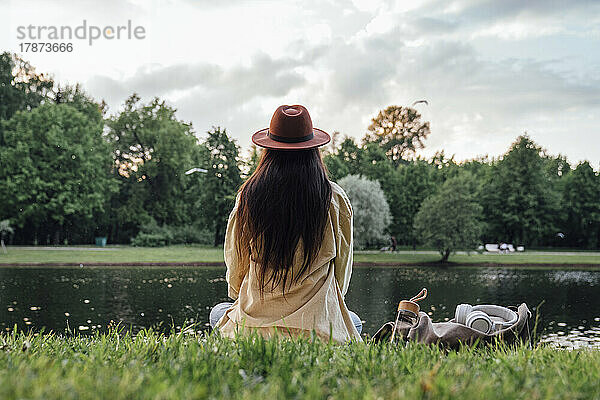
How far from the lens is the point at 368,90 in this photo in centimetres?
4088

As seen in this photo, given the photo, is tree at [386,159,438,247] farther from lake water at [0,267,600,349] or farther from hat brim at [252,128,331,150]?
hat brim at [252,128,331,150]

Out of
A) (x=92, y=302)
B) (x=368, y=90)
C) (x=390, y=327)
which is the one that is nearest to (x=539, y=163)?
(x=368, y=90)

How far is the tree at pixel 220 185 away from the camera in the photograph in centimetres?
3609

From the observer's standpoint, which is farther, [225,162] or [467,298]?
[225,162]

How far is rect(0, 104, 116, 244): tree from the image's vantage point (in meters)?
31.6

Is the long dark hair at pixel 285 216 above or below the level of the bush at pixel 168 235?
above

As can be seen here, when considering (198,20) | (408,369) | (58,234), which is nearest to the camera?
(408,369)

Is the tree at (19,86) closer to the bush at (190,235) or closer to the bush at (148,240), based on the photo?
the bush at (148,240)

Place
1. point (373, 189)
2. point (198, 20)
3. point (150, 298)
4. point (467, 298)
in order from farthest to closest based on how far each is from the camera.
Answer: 1. point (373, 189)
2. point (198, 20)
3. point (467, 298)
4. point (150, 298)

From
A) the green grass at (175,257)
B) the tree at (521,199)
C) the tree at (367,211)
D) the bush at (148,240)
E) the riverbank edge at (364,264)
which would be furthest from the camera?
the tree at (521,199)

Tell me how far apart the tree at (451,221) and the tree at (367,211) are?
85.5 inches

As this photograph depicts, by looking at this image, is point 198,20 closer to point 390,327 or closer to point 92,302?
point 92,302

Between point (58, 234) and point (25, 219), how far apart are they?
234 centimetres

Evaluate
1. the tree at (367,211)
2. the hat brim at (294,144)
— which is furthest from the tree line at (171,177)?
the hat brim at (294,144)
